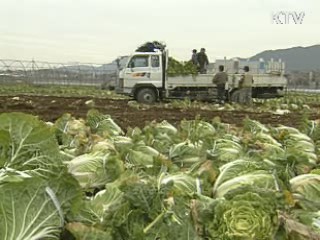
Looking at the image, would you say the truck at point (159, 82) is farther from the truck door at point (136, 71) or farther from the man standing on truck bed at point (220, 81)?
the man standing on truck bed at point (220, 81)

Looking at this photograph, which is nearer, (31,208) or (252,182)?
(31,208)

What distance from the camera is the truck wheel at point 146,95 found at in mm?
A: 23531

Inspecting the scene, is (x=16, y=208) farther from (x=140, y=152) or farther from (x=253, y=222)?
(x=140, y=152)

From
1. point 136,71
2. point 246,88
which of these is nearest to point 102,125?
point 136,71

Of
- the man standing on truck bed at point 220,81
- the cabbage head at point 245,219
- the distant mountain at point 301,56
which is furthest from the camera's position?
the distant mountain at point 301,56

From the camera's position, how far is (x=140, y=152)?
3.59m

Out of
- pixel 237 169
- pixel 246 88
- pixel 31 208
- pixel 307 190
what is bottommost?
pixel 246 88

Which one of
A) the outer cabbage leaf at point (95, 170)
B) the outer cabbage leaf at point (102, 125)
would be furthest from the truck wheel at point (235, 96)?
the outer cabbage leaf at point (95, 170)

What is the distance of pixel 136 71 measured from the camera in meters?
23.7

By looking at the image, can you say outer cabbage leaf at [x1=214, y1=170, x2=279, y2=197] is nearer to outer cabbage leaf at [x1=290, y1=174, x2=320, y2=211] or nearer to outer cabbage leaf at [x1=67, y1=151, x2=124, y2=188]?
outer cabbage leaf at [x1=290, y1=174, x2=320, y2=211]

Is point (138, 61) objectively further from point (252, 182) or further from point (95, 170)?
point (252, 182)

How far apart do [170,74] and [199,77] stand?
1.35 m

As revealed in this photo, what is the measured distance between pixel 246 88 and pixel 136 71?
4997 mm

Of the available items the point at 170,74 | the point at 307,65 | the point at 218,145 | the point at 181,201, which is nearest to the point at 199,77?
the point at 170,74
